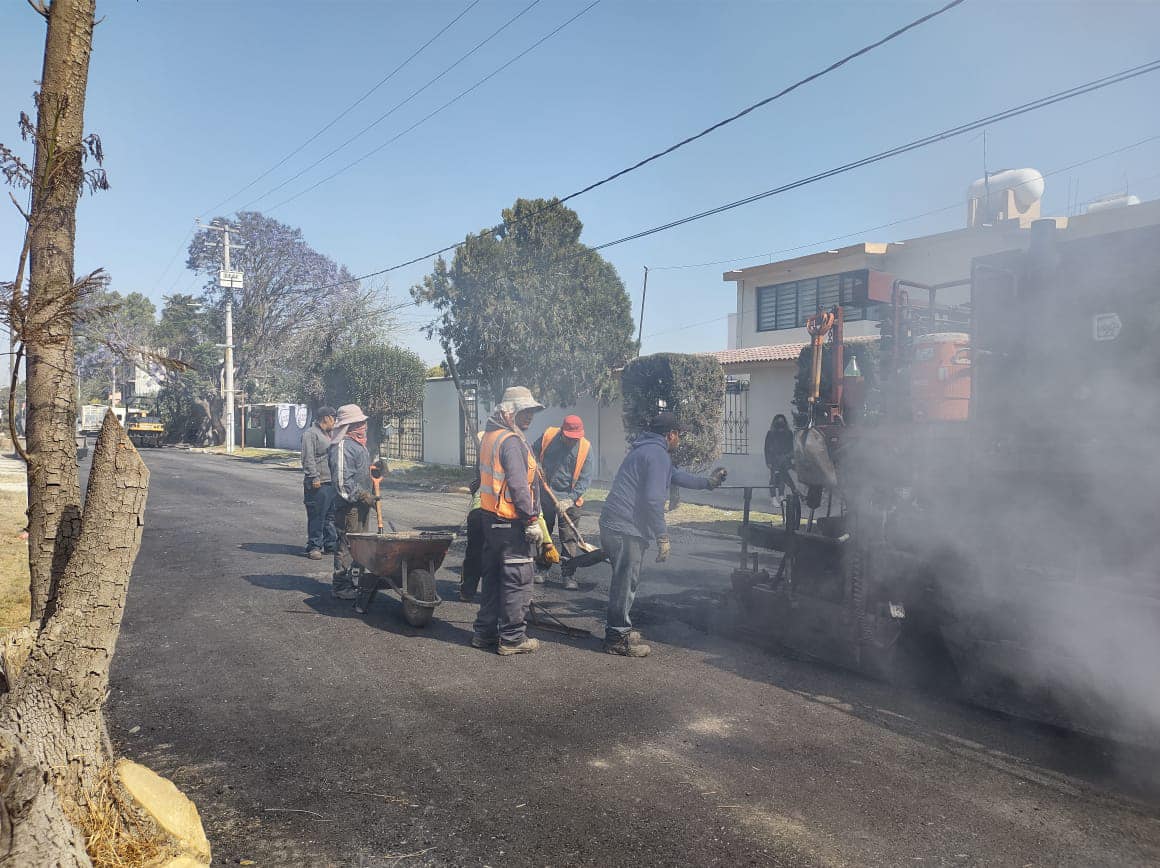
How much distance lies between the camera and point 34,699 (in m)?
2.58

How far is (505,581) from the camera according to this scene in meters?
5.52

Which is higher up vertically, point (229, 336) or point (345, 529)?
point (229, 336)

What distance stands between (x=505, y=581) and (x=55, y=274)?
10.7 feet

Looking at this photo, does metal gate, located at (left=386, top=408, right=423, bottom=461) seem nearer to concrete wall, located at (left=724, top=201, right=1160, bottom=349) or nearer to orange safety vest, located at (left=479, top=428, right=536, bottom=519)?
concrete wall, located at (left=724, top=201, right=1160, bottom=349)

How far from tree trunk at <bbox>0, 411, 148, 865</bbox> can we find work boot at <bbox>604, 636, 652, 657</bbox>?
130 inches

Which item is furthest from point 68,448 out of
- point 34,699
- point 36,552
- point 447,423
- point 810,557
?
point 447,423

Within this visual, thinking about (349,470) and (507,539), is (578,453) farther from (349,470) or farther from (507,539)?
(507,539)

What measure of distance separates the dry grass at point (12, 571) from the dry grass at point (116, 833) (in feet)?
9.25

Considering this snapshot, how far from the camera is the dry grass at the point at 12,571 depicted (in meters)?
6.07

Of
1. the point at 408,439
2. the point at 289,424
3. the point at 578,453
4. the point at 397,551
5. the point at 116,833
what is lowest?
the point at 116,833

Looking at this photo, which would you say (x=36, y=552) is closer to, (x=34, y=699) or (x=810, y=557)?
(x=34, y=699)

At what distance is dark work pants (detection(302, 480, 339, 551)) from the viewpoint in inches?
338

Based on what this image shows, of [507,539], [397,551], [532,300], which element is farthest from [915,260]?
[397,551]

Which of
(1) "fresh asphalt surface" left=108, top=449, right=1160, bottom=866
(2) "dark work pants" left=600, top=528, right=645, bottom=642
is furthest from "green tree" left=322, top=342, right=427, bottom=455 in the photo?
(2) "dark work pants" left=600, top=528, right=645, bottom=642
